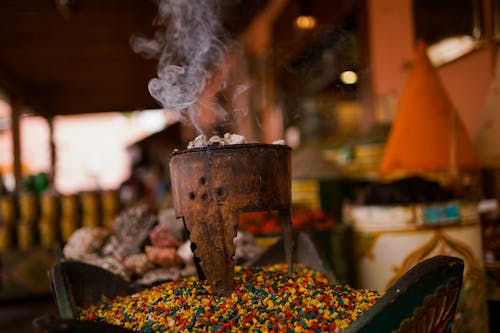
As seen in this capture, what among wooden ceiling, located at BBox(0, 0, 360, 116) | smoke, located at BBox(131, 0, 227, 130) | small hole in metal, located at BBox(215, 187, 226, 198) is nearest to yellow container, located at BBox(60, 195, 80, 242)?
wooden ceiling, located at BBox(0, 0, 360, 116)

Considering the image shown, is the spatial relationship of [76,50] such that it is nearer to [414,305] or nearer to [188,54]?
[188,54]

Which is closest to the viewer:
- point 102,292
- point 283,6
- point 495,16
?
point 102,292

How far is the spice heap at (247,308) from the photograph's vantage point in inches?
75.2

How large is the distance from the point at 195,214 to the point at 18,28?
14.5 feet

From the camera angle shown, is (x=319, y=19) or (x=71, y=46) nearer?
(x=71, y=46)

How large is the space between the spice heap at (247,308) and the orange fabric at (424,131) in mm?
1916

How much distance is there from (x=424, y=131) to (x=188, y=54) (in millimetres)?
1917

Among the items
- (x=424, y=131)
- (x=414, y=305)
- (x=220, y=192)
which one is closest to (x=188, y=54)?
(x=220, y=192)

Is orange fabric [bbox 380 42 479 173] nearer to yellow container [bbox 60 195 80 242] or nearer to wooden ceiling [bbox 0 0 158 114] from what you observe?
wooden ceiling [bbox 0 0 158 114]

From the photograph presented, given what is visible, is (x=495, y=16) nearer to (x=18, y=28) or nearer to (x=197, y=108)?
(x=197, y=108)

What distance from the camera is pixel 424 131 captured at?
3.86m

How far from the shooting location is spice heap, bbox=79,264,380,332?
1911 mm

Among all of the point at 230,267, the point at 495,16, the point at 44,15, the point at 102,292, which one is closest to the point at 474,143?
the point at 495,16

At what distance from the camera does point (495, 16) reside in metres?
4.01
